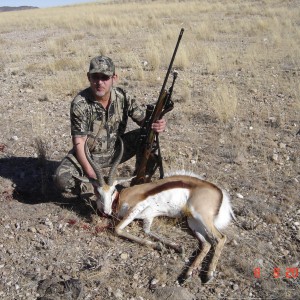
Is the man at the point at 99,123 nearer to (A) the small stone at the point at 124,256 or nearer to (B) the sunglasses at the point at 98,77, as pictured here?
(B) the sunglasses at the point at 98,77

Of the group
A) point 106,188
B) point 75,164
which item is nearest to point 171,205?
point 106,188

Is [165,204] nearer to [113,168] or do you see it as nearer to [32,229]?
[113,168]

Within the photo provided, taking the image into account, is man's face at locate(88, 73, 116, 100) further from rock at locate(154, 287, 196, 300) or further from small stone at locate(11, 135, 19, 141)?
small stone at locate(11, 135, 19, 141)

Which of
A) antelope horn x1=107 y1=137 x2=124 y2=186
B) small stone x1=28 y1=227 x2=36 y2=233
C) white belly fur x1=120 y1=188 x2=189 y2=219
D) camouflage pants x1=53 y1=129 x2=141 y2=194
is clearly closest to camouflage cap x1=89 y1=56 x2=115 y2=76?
antelope horn x1=107 y1=137 x2=124 y2=186

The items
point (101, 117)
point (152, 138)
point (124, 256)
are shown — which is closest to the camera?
point (124, 256)

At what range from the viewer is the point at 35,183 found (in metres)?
5.17

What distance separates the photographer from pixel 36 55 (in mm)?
13766

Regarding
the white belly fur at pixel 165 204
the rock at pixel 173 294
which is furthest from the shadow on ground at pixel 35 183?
the rock at pixel 173 294

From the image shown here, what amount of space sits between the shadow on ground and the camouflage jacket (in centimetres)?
69

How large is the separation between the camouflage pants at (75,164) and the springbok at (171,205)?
586 millimetres

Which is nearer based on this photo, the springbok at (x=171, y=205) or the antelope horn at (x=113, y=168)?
the springbok at (x=171, y=205)

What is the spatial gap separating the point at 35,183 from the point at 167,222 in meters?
1.89

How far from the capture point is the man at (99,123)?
14.4ft

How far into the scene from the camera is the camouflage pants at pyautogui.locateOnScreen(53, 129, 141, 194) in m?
4.54
